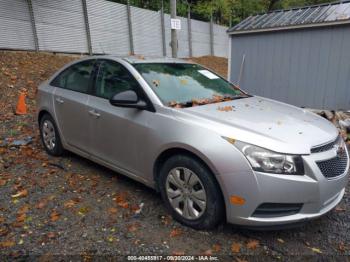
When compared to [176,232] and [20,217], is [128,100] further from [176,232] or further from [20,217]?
[20,217]

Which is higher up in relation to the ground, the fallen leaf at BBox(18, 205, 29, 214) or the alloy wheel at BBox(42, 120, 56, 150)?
the alloy wheel at BBox(42, 120, 56, 150)

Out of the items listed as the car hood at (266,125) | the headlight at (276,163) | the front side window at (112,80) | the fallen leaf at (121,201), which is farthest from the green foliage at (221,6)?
the headlight at (276,163)

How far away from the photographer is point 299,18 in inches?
322

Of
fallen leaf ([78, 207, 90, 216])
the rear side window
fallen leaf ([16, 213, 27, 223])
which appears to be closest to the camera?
fallen leaf ([16, 213, 27, 223])

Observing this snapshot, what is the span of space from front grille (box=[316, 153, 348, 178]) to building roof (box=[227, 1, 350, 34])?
5485 mm

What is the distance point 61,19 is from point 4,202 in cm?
970

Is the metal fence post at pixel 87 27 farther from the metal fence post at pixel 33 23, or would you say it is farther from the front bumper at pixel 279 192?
the front bumper at pixel 279 192

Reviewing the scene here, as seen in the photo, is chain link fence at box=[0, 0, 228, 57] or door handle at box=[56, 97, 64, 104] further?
chain link fence at box=[0, 0, 228, 57]

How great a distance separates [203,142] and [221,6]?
22.9 m

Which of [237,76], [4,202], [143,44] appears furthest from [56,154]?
[143,44]

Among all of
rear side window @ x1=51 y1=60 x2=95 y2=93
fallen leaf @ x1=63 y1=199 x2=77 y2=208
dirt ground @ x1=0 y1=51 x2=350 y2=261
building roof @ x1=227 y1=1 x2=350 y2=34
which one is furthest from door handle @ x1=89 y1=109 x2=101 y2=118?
building roof @ x1=227 y1=1 x2=350 y2=34

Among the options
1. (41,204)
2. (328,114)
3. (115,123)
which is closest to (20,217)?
(41,204)

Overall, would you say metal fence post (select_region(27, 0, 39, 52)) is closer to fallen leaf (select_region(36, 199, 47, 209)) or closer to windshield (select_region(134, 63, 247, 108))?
windshield (select_region(134, 63, 247, 108))

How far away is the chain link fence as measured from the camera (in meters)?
10.2
